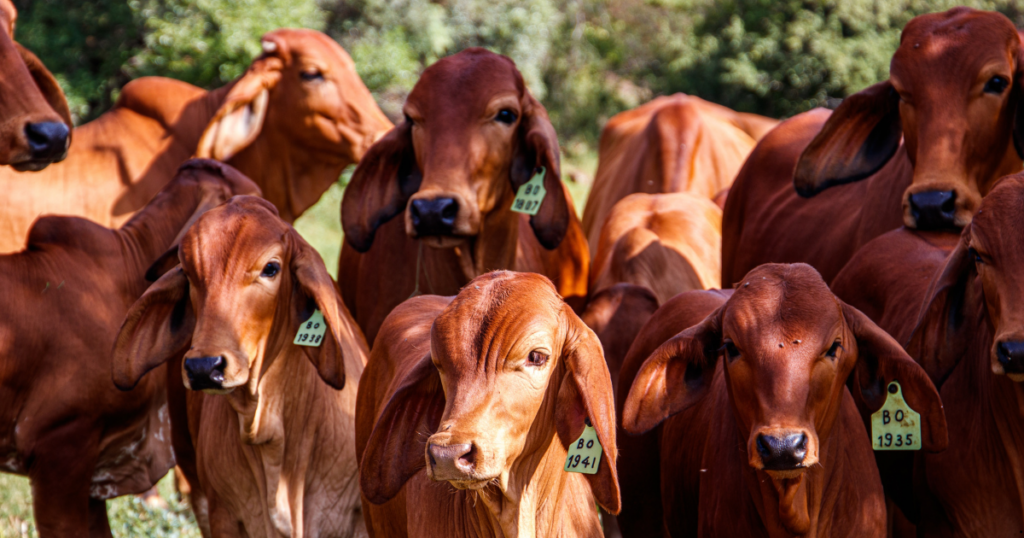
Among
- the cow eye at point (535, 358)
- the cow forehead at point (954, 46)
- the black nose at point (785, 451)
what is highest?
the cow forehead at point (954, 46)

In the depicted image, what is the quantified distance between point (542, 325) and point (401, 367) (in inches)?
38.3

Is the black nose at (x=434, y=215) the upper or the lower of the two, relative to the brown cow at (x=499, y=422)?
lower

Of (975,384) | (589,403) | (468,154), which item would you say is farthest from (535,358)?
(468,154)

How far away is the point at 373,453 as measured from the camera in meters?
3.91

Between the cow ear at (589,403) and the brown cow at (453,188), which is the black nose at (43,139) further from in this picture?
the cow ear at (589,403)

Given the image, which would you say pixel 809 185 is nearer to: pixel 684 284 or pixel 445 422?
pixel 684 284

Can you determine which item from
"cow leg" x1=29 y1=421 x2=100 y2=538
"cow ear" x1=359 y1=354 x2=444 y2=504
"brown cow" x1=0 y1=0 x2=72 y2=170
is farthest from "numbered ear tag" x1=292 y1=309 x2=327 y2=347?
"brown cow" x1=0 y1=0 x2=72 y2=170

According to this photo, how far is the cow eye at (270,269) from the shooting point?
15.4 feet

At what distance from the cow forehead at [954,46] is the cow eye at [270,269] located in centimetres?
278

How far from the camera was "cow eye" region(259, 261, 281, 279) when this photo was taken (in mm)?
4695

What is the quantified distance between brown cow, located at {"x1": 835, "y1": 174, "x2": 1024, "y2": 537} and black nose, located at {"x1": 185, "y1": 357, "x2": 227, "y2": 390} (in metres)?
2.49

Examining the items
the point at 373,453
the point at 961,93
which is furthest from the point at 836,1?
the point at 373,453

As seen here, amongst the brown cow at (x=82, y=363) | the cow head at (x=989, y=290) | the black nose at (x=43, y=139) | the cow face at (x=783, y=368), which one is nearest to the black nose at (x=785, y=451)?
the cow face at (x=783, y=368)

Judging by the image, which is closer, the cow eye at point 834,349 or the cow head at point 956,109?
the cow eye at point 834,349
